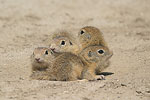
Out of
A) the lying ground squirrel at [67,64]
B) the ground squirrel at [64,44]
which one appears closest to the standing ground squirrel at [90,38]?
the ground squirrel at [64,44]

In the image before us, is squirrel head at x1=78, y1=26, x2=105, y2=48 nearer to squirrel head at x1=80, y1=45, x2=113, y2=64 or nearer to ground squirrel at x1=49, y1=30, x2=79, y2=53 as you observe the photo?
ground squirrel at x1=49, y1=30, x2=79, y2=53

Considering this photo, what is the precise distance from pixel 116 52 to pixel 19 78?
8.45ft

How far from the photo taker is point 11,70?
23.7 ft

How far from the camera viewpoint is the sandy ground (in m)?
5.98

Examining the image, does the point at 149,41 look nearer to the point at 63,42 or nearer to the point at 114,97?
the point at 63,42

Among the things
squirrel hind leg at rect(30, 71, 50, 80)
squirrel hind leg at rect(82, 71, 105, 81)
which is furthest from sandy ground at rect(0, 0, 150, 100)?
squirrel hind leg at rect(82, 71, 105, 81)

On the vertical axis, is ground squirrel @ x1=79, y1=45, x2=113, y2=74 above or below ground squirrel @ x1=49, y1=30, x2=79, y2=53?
below

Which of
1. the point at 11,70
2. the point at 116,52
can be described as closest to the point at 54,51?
the point at 11,70

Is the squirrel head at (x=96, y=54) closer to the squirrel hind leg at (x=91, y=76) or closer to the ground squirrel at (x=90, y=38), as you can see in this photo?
the squirrel hind leg at (x=91, y=76)

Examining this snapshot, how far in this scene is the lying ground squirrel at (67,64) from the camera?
21.3 feet

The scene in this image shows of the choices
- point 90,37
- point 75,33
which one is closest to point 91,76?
point 90,37

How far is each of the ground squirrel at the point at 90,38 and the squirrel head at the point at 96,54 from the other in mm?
590

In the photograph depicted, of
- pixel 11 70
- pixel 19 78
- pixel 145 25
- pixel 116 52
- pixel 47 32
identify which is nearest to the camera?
pixel 19 78

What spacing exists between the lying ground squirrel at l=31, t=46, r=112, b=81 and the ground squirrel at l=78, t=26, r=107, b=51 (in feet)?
1.95
